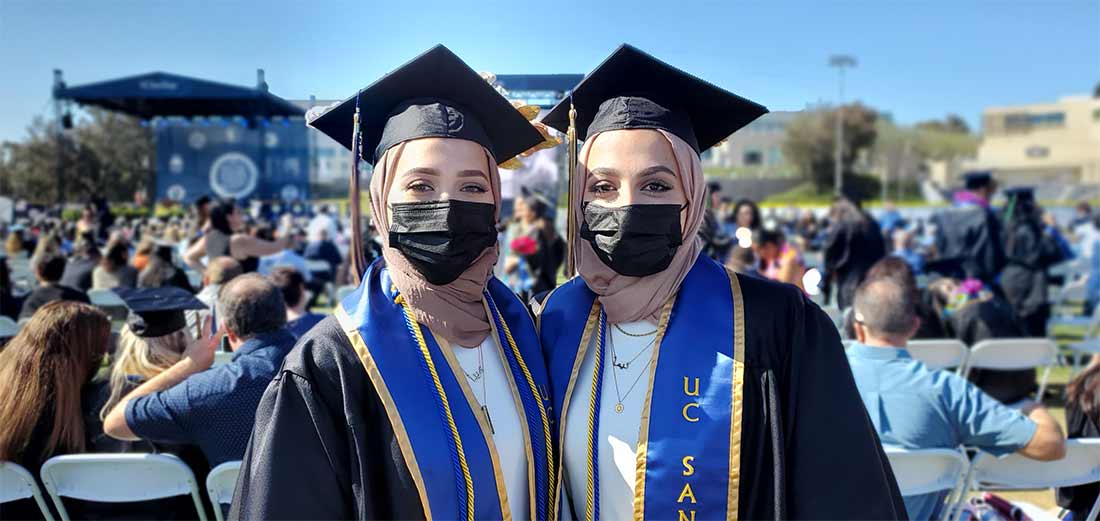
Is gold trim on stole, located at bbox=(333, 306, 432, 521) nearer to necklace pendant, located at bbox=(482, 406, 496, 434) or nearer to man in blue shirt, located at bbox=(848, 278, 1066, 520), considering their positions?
necklace pendant, located at bbox=(482, 406, 496, 434)

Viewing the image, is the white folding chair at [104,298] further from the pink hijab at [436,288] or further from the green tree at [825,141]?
the green tree at [825,141]

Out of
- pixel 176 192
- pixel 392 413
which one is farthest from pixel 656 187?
pixel 176 192

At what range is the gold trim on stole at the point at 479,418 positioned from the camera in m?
1.59

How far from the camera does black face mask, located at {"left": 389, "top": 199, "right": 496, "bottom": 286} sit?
5.16 feet

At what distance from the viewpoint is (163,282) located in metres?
5.50

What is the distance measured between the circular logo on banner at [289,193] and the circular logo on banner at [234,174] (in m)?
0.67

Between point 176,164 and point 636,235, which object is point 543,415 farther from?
point 176,164

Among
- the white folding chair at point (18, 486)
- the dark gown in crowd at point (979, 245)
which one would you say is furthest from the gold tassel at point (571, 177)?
the dark gown in crowd at point (979, 245)

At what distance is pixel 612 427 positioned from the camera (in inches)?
65.6

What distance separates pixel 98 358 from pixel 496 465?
1995mm

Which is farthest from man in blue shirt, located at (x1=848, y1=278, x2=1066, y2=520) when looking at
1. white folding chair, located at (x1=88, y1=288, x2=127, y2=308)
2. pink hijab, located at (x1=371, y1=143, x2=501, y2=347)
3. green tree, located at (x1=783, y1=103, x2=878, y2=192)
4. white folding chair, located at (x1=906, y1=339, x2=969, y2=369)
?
green tree, located at (x1=783, y1=103, x2=878, y2=192)

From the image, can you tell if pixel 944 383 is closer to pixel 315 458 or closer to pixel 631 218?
pixel 631 218

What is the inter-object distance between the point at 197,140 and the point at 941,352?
57.0ft

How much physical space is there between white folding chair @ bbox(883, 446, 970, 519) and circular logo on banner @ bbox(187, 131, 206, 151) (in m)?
18.2
